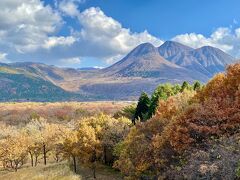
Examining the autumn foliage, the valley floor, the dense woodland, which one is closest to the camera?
the dense woodland

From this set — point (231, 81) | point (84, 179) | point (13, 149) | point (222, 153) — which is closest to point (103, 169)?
point (84, 179)

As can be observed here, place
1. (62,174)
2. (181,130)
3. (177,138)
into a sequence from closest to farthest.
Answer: (177,138), (181,130), (62,174)

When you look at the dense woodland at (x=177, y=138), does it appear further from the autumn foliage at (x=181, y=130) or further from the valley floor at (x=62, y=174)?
the valley floor at (x=62, y=174)

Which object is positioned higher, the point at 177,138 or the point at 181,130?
the point at 181,130

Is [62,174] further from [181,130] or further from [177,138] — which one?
[181,130]

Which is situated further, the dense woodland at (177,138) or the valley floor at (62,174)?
the valley floor at (62,174)

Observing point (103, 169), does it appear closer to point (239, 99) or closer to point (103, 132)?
point (103, 132)

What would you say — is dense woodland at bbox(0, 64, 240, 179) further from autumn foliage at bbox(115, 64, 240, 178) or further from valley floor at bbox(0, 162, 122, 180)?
valley floor at bbox(0, 162, 122, 180)

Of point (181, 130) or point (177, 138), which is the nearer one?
point (177, 138)

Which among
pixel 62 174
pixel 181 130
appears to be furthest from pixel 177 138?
pixel 62 174

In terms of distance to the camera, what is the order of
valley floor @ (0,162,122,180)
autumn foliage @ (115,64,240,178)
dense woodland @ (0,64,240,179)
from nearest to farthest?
dense woodland @ (0,64,240,179), autumn foliage @ (115,64,240,178), valley floor @ (0,162,122,180)

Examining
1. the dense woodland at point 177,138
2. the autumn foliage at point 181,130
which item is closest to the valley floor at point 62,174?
the dense woodland at point 177,138

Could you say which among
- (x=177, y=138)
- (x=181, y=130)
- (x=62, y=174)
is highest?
(x=181, y=130)

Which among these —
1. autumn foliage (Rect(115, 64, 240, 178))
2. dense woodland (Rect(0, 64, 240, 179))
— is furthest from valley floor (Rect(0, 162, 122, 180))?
autumn foliage (Rect(115, 64, 240, 178))
